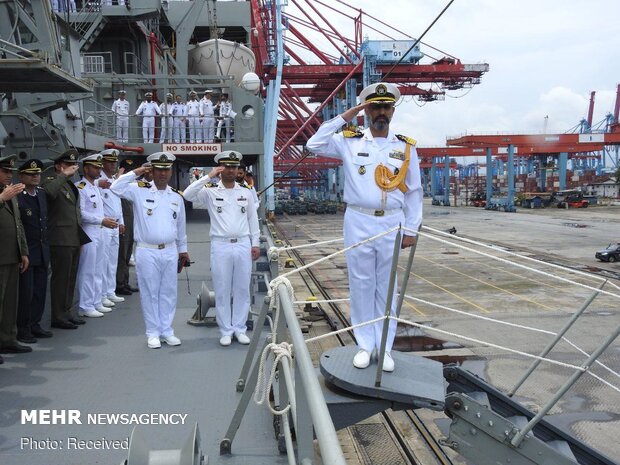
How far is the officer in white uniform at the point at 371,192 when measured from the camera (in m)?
2.98

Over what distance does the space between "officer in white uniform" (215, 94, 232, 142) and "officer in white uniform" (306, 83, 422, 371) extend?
903cm

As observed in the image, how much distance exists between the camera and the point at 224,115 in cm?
1205

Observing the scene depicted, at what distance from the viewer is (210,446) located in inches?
105

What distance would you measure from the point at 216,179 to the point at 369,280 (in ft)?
6.33

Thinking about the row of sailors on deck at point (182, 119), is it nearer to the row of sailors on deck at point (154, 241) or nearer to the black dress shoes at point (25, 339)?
the row of sailors on deck at point (154, 241)

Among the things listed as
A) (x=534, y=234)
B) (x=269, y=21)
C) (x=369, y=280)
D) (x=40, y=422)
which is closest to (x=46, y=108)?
(x=40, y=422)

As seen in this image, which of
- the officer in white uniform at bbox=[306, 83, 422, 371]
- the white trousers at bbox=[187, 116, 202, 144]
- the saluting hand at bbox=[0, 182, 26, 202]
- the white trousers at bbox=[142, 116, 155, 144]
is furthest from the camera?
the white trousers at bbox=[187, 116, 202, 144]

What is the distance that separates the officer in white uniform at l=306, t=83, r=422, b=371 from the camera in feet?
9.77

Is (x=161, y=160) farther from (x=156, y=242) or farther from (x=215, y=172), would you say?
(x=156, y=242)

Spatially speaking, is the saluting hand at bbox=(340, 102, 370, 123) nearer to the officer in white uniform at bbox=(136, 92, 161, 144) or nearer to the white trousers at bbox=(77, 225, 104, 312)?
the white trousers at bbox=(77, 225, 104, 312)

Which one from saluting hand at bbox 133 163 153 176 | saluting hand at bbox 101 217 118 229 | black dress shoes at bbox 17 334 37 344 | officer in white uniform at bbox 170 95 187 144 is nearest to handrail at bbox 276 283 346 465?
saluting hand at bbox 133 163 153 176

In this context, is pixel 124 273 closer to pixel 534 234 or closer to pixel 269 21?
pixel 534 234

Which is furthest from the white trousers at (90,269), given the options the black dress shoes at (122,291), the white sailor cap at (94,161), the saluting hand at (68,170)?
the black dress shoes at (122,291)

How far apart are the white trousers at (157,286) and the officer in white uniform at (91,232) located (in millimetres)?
1095
